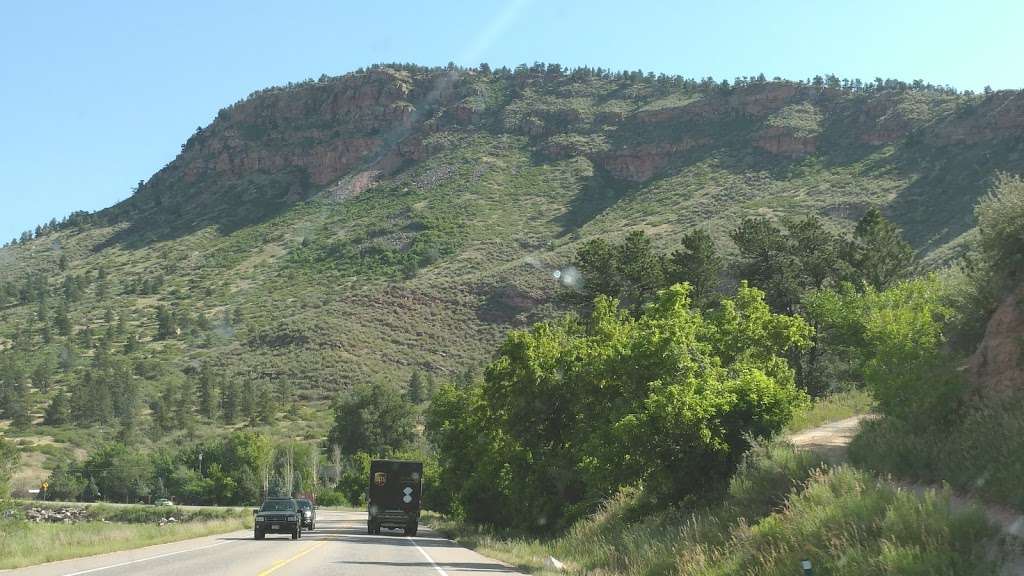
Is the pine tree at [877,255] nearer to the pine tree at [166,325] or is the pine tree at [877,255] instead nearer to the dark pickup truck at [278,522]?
the dark pickup truck at [278,522]

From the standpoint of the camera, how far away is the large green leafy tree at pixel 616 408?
2320 centimetres

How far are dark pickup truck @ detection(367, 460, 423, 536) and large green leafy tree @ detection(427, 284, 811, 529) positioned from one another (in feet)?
11.4

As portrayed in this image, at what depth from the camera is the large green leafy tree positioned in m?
23.2

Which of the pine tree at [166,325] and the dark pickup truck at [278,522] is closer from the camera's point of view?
the dark pickup truck at [278,522]

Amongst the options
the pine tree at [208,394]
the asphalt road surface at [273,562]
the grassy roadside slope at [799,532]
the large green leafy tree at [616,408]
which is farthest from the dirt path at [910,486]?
the pine tree at [208,394]

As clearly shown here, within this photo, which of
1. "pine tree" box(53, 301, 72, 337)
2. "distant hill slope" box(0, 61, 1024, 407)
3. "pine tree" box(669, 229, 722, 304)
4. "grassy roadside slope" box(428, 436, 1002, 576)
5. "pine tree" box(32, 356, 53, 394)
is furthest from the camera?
"pine tree" box(53, 301, 72, 337)

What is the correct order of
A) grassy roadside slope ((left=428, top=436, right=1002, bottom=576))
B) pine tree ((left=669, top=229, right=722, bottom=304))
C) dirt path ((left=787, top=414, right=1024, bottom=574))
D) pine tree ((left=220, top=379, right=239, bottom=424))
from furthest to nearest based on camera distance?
pine tree ((left=220, top=379, right=239, bottom=424)) < pine tree ((left=669, top=229, right=722, bottom=304)) < grassy roadside slope ((left=428, top=436, right=1002, bottom=576)) < dirt path ((left=787, top=414, right=1024, bottom=574))

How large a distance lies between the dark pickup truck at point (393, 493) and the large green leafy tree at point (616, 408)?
347cm

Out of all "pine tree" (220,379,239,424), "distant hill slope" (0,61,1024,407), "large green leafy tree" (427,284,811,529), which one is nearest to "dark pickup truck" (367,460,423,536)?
"large green leafy tree" (427,284,811,529)

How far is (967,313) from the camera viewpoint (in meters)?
22.8

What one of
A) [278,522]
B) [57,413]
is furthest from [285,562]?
[57,413]

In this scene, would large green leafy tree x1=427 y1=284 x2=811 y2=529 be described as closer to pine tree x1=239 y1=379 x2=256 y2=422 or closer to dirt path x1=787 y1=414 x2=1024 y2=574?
dirt path x1=787 y1=414 x2=1024 y2=574

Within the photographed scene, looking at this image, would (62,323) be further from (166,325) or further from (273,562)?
(273,562)

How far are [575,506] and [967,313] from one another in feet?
52.4
